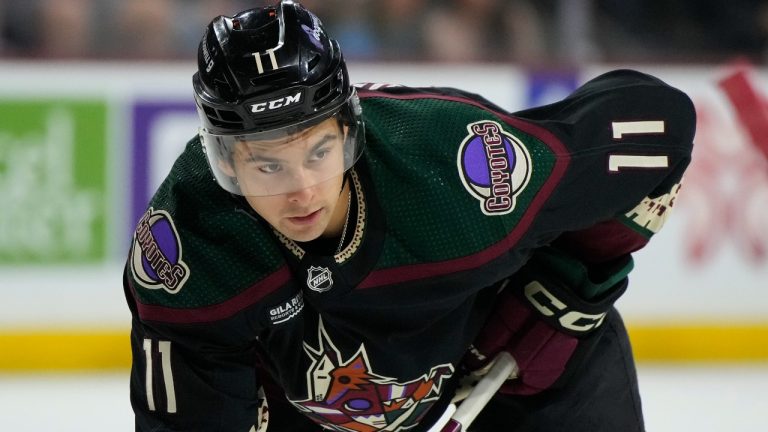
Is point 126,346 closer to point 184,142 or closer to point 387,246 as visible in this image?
point 184,142

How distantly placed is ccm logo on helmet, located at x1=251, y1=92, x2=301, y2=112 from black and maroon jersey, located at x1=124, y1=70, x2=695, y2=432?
0.17 m

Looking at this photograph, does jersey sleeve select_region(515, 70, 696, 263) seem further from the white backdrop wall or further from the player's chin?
the white backdrop wall

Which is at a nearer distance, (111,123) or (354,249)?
(354,249)

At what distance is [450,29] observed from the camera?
→ 159 inches

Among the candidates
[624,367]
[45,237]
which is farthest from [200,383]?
[45,237]

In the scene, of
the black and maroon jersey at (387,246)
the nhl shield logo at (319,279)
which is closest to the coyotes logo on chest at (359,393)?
the black and maroon jersey at (387,246)

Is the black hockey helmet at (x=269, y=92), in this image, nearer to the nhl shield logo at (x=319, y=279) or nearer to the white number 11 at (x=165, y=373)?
the nhl shield logo at (x=319, y=279)

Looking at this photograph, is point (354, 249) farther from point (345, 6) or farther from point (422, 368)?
point (345, 6)

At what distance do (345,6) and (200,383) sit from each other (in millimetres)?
2562

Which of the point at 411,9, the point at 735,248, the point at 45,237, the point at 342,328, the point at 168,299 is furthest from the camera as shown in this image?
the point at 411,9

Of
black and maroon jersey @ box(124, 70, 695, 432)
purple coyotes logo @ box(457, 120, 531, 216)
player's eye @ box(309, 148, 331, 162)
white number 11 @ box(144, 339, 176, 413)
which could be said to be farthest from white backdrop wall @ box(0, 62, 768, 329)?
player's eye @ box(309, 148, 331, 162)

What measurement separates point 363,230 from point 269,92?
0.82 ft

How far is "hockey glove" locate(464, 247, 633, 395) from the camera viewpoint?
193 centimetres

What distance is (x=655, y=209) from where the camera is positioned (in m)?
1.90
